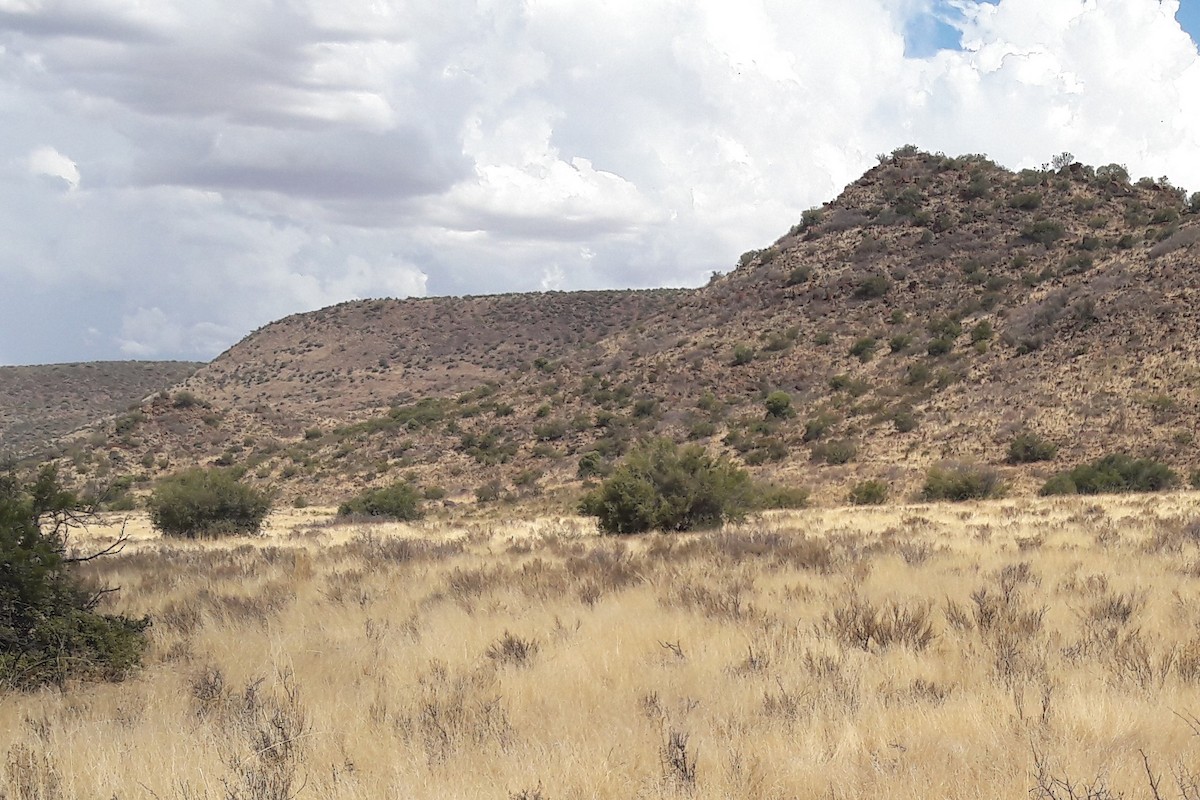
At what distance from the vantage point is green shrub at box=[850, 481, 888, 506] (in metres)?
30.4

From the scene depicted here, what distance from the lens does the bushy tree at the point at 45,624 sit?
7266 mm

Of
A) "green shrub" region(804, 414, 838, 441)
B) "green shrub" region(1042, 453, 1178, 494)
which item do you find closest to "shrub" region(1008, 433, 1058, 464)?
"green shrub" region(1042, 453, 1178, 494)

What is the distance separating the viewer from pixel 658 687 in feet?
20.5

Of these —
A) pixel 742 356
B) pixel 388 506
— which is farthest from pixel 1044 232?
pixel 388 506

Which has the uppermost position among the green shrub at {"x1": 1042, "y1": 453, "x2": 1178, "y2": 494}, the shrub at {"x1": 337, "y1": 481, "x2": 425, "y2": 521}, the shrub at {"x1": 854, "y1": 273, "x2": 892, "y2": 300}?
the shrub at {"x1": 854, "y1": 273, "x2": 892, "y2": 300}

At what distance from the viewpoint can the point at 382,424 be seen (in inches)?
2375

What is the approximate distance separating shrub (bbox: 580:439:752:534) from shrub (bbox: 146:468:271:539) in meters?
10.3

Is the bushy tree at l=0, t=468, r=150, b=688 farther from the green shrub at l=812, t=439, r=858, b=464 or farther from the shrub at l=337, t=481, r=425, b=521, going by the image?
the green shrub at l=812, t=439, r=858, b=464

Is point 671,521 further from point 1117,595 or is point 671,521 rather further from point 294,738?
point 294,738

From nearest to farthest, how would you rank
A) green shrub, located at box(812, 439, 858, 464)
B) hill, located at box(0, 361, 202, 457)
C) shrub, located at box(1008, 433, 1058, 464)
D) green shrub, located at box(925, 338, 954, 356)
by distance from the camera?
1. shrub, located at box(1008, 433, 1058, 464)
2. green shrub, located at box(812, 439, 858, 464)
3. green shrub, located at box(925, 338, 954, 356)
4. hill, located at box(0, 361, 202, 457)

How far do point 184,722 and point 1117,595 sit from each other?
779 centimetres

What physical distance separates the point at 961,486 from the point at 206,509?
897 inches

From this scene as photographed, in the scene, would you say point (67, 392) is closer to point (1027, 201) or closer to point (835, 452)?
point (835, 452)

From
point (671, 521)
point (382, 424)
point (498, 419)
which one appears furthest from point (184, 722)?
point (382, 424)
